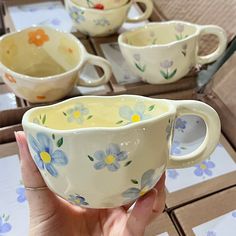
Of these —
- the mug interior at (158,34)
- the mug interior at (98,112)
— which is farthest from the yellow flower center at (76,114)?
the mug interior at (158,34)

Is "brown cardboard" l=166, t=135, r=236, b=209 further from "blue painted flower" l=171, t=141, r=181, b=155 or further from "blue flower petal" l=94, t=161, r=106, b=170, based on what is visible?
"blue flower petal" l=94, t=161, r=106, b=170

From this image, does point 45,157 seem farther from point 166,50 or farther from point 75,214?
point 166,50

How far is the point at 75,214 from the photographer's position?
18.0 inches

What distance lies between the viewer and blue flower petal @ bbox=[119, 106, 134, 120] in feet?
1.33

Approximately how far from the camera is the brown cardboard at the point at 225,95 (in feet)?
1.88

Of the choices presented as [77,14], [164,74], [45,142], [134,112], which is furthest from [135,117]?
[77,14]

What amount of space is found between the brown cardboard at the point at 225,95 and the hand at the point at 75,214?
0.65 ft

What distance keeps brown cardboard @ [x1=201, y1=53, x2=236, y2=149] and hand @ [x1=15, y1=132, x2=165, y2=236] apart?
0.65 ft

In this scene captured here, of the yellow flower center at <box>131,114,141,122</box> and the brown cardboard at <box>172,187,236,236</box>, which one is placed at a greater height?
the yellow flower center at <box>131,114,141,122</box>

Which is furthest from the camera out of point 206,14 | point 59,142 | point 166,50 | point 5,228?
point 206,14

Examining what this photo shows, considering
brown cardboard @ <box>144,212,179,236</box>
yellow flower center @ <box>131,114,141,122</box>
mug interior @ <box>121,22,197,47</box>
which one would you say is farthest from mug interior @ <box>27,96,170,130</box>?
mug interior @ <box>121,22,197,47</box>

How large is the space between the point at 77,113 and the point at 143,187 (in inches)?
3.8

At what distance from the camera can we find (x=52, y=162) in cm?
34

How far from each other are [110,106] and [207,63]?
28 centimetres
